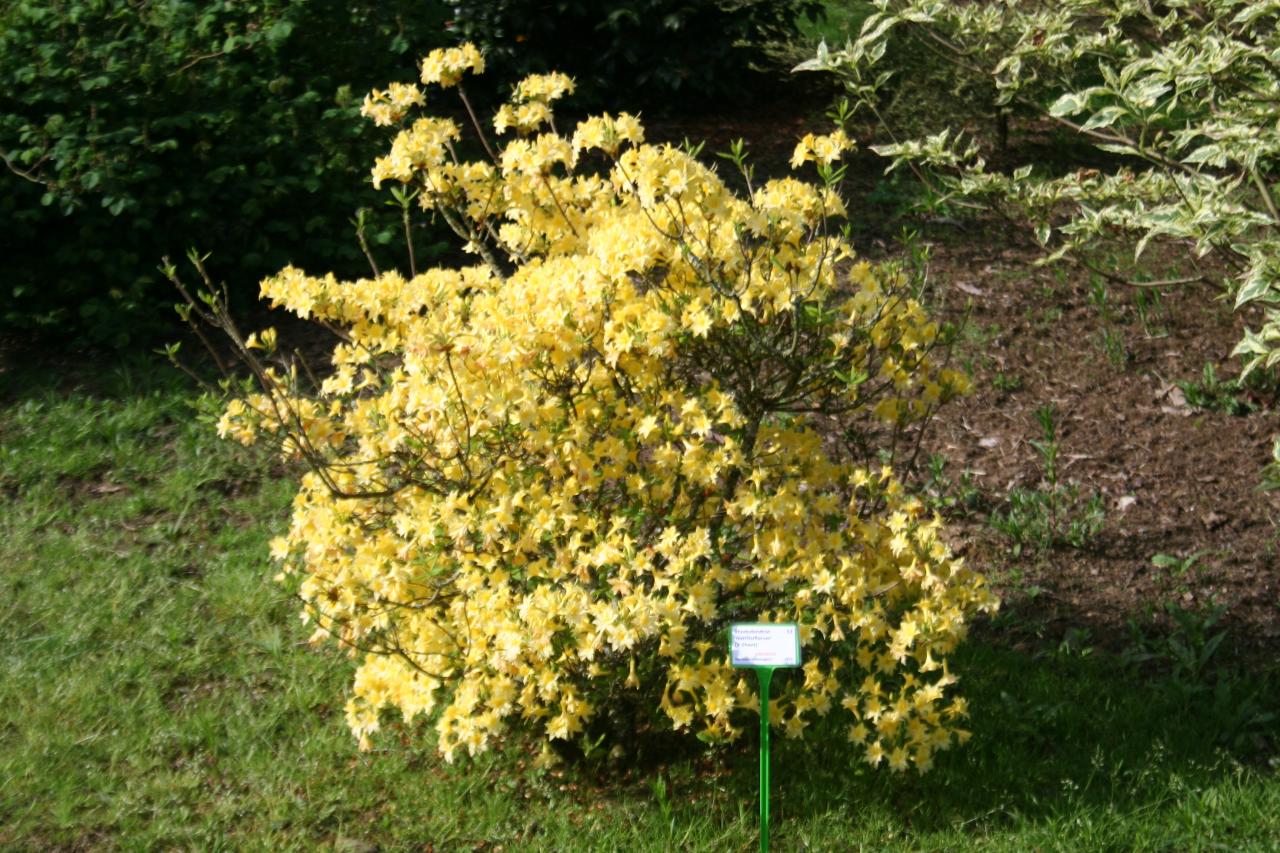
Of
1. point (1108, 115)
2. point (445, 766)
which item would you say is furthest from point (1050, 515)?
point (445, 766)

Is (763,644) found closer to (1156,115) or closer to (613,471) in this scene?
(613,471)

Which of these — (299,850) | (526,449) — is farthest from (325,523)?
(299,850)

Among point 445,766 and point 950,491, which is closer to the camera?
point 445,766

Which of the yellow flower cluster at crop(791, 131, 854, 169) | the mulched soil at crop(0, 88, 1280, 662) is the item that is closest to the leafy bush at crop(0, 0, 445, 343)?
the mulched soil at crop(0, 88, 1280, 662)

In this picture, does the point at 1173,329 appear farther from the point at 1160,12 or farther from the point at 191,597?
the point at 191,597

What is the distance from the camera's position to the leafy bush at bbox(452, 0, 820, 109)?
23.7ft

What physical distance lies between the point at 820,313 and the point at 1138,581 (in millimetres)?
1645

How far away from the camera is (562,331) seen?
3.09 m

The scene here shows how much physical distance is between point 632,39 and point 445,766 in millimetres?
4699

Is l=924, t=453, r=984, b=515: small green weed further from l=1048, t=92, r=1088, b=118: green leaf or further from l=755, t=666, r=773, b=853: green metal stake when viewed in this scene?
l=755, t=666, r=773, b=853: green metal stake

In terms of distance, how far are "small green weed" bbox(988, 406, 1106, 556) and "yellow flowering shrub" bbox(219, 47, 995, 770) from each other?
107 cm

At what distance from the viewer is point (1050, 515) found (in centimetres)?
449

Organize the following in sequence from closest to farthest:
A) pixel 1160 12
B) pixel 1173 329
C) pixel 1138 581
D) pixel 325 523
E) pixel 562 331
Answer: pixel 562 331 < pixel 325 523 < pixel 1138 581 < pixel 1173 329 < pixel 1160 12

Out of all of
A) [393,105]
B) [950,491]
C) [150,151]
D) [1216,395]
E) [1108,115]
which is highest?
[393,105]
